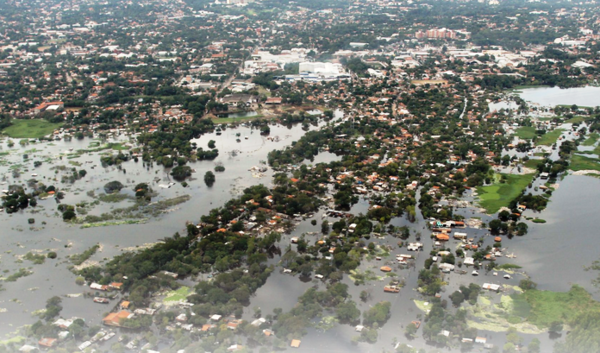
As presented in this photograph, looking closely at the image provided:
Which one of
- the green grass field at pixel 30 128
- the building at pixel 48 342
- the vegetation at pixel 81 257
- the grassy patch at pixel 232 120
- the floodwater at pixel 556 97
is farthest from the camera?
the floodwater at pixel 556 97

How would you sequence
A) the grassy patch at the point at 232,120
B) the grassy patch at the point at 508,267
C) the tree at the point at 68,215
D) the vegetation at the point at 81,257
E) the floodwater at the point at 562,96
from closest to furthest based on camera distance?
the grassy patch at the point at 508,267 < the vegetation at the point at 81,257 < the tree at the point at 68,215 < the grassy patch at the point at 232,120 < the floodwater at the point at 562,96

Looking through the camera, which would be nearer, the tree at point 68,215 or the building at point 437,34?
the tree at point 68,215

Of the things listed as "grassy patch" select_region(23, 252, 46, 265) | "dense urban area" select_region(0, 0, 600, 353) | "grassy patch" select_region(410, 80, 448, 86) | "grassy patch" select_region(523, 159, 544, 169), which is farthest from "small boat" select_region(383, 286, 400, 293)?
"grassy patch" select_region(410, 80, 448, 86)

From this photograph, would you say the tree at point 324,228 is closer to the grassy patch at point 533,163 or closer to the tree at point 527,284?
the tree at point 527,284

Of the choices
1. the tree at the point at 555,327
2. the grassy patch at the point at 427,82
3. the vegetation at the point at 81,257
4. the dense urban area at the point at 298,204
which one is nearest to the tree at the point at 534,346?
the dense urban area at the point at 298,204

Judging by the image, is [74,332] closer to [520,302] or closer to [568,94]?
[520,302]

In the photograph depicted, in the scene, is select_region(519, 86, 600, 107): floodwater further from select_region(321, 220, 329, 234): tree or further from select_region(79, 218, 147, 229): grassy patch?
select_region(79, 218, 147, 229): grassy patch

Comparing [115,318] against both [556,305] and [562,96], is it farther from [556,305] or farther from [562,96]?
[562,96]

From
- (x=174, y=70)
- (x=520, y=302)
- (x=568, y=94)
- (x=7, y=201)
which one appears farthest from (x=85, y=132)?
(x=568, y=94)
